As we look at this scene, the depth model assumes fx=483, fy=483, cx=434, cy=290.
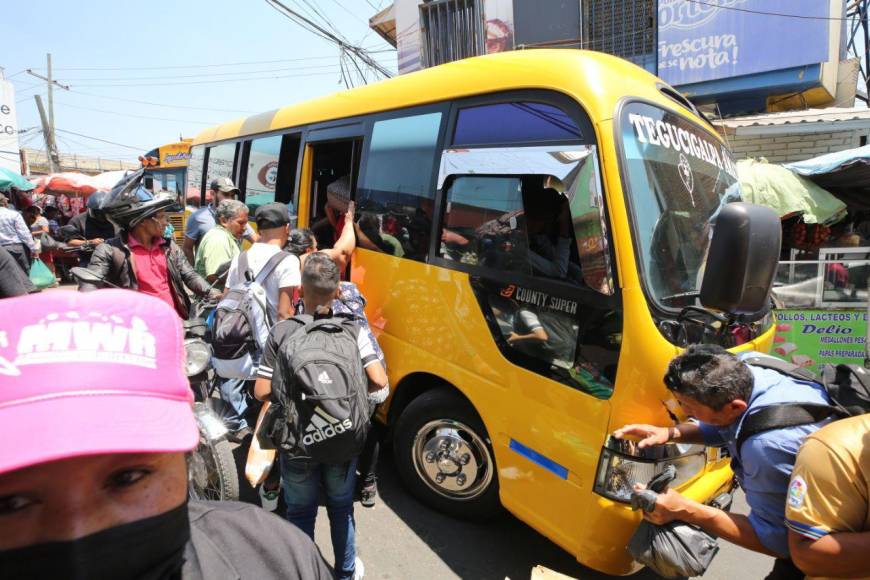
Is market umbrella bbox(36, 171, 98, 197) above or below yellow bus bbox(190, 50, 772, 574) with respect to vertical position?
above

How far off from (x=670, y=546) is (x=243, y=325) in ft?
8.14

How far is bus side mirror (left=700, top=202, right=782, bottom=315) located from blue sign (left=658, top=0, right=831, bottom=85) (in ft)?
25.1

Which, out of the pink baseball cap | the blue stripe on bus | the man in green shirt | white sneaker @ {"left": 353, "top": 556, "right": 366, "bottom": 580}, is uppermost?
the man in green shirt

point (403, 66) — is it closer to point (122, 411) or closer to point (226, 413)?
point (226, 413)

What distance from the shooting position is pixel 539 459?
7.64 feet

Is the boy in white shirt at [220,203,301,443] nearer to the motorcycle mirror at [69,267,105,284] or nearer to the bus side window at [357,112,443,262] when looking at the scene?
the bus side window at [357,112,443,262]

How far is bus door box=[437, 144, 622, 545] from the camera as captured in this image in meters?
2.14

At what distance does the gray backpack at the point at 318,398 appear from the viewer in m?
1.98

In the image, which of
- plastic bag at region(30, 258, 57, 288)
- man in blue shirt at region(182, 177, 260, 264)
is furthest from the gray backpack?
plastic bag at region(30, 258, 57, 288)

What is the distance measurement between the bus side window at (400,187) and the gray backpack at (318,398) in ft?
3.35

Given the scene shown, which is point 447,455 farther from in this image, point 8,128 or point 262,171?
point 8,128

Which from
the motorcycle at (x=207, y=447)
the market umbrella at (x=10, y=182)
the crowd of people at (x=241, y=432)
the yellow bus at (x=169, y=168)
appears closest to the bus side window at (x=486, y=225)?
the crowd of people at (x=241, y=432)

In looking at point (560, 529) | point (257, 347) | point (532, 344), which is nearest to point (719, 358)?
point (532, 344)

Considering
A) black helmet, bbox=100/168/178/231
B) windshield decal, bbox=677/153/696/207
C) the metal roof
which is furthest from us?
the metal roof
